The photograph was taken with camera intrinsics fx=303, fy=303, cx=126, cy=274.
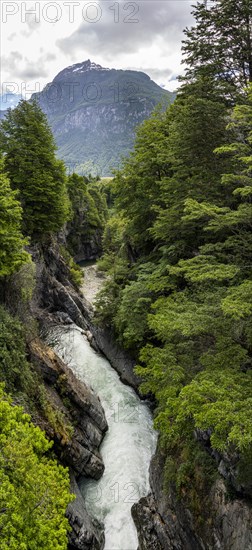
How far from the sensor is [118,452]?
1366cm

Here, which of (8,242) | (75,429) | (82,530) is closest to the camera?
(82,530)

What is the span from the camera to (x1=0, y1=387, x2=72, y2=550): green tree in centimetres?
514

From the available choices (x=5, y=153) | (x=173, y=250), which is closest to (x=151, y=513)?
(x=173, y=250)

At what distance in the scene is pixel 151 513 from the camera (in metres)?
10.6

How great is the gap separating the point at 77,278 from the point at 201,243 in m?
21.6

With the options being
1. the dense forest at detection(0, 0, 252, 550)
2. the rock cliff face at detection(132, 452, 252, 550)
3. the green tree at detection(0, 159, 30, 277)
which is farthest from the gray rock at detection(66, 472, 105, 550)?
the green tree at detection(0, 159, 30, 277)

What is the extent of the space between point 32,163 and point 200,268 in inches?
725

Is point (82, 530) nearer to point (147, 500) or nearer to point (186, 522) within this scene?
point (147, 500)

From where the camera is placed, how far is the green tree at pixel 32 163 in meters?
22.8

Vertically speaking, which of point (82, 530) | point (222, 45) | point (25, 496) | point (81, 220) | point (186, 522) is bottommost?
point (82, 530)

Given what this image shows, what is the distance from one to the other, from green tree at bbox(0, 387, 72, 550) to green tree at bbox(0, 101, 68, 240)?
18919 mm

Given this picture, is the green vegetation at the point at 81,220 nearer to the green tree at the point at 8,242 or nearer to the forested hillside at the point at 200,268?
the forested hillside at the point at 200,268

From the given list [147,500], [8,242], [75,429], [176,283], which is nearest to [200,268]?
[176,283]

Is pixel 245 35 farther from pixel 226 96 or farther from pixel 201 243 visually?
pixel 201 243
